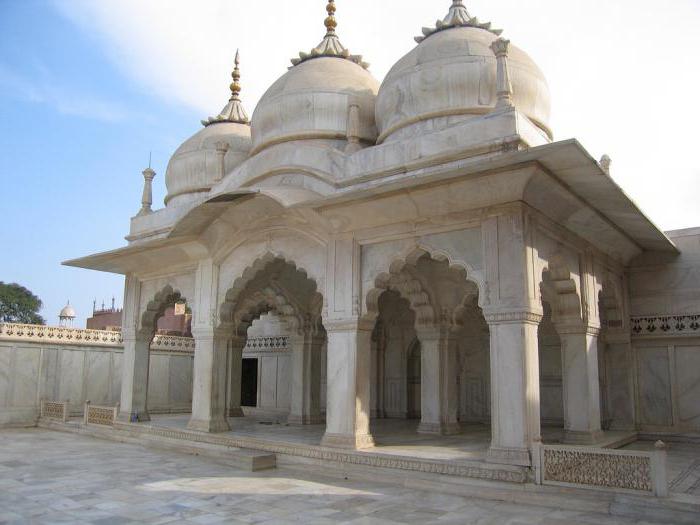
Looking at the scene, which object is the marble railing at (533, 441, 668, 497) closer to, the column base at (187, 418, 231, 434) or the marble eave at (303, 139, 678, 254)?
the marble eave at (303, 139, 678, 254)

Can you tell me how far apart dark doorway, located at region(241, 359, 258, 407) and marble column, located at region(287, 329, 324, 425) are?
520cm

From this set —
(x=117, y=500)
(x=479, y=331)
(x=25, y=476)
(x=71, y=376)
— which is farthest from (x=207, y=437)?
(x=71, y=376)

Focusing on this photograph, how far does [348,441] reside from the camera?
8.42 metres

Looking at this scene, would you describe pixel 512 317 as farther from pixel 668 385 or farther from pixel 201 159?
pixel 201 159

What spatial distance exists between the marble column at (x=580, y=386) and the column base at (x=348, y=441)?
9.49 feet

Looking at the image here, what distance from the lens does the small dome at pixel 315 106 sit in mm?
10672

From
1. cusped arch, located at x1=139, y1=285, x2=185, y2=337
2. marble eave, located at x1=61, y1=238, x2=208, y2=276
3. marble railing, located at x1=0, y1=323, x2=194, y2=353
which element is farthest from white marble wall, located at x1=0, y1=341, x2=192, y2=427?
cusped arch, located at x1=139, y1=285, x2=185, y2=337

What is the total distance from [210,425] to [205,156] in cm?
614

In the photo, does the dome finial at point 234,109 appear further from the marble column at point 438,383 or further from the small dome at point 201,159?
the marble column at point 438,383

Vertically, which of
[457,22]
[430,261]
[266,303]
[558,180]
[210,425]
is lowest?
[210,425]

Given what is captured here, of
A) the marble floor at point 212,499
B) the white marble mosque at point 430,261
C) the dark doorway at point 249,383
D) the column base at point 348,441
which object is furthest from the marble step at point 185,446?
the dark doorway at point 249,383

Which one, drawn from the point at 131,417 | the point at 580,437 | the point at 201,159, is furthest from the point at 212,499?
the point at 201,159

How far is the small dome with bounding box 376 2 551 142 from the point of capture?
8961 millimetres

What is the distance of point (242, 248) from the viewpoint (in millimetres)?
10672
